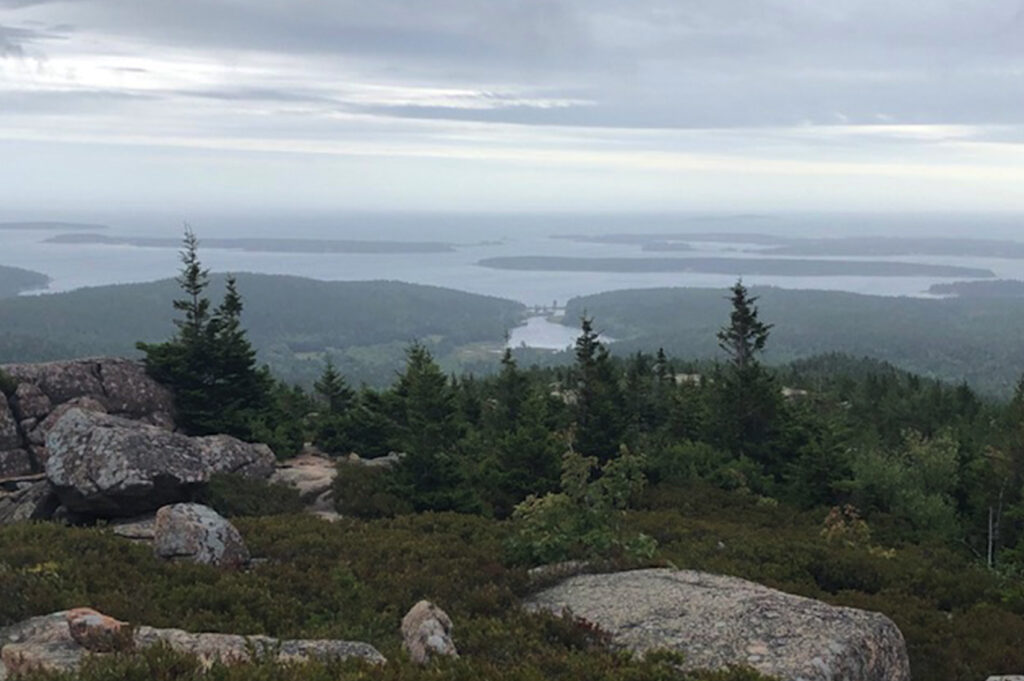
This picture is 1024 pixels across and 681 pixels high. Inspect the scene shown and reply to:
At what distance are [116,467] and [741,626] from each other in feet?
→ 44.5

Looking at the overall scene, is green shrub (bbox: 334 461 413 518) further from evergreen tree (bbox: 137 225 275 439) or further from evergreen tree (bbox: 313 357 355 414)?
evergreen tree (bbox: 313 357 355 414)

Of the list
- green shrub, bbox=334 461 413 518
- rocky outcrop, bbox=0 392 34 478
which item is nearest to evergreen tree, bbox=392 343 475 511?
green shrub, bbox=334 461 413 518

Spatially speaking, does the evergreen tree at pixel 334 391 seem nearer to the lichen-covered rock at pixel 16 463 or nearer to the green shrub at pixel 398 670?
the lichen-covered rock at pixel 16 463

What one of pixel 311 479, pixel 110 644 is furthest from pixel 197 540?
pixel 311 479

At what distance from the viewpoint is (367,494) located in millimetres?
20609

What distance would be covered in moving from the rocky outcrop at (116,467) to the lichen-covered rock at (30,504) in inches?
24.3

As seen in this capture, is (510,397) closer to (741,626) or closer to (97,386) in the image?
(97,386)

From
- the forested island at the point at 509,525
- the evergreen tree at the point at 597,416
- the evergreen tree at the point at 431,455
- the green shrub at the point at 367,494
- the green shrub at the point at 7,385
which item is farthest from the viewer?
the evergreen tree at the point at 597,416

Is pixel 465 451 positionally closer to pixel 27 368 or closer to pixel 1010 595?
pixel 27 368

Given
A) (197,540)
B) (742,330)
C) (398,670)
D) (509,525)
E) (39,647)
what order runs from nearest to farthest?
(398,670) → (39,647) → (197,540) → (509,525) → (742,330)

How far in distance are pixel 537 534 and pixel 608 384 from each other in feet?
53.9

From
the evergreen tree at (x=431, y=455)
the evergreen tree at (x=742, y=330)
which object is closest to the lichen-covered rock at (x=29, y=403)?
the evergreen tree at (x=431, y=455)

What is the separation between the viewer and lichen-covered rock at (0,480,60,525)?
59.8ft

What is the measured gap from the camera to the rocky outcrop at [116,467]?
57.6 feet
